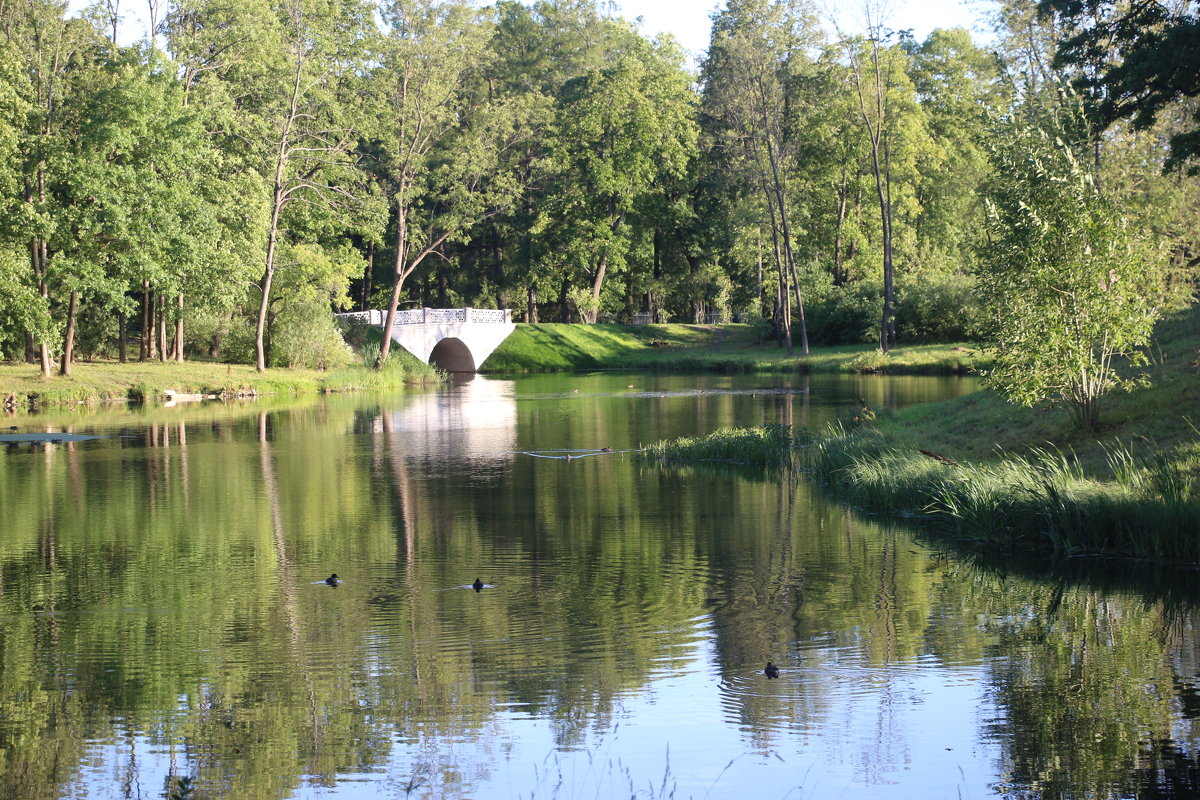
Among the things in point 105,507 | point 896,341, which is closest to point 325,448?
point 105,507

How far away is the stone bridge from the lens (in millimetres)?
60625

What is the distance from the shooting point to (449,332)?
62812 millimetres

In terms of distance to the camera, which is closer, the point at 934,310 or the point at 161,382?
the point at 161,382

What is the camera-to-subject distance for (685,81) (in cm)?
7100

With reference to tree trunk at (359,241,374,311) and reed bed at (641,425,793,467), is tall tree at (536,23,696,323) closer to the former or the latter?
tree trunk at (359,241,374,311)

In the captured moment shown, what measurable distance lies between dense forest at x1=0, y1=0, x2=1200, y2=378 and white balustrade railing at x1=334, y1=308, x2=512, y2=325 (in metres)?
1.41

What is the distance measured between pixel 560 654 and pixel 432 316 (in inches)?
2066

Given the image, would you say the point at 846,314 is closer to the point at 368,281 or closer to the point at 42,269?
the point at 368,281

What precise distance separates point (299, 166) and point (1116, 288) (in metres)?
41.0

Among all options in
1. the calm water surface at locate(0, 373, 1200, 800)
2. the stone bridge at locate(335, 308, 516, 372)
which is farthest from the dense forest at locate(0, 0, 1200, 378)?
the calm water surface at locate(0, 373, 1200, 800)

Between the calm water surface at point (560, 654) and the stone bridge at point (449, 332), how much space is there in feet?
132

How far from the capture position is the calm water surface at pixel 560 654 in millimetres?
7891

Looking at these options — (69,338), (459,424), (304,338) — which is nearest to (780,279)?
(304,338)

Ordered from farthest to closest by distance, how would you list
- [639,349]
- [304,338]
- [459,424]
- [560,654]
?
1. [639,349]
2. [304,338]
3. [459,424]
4. [560,654]
